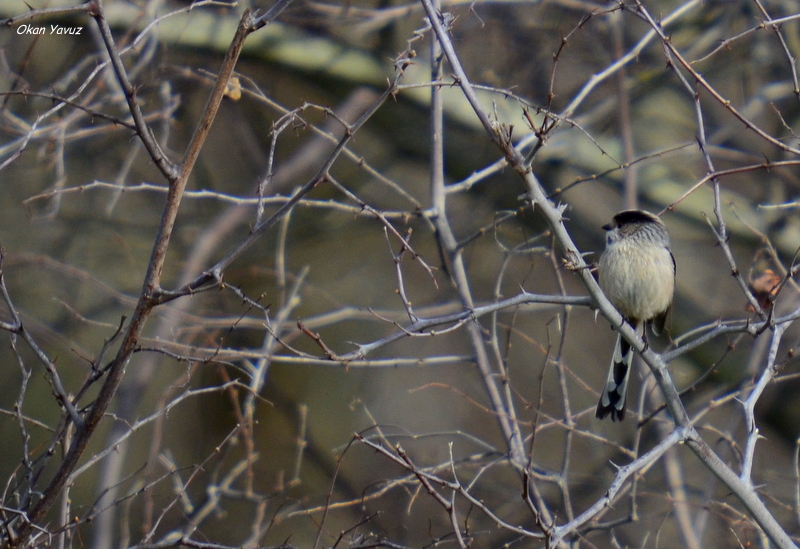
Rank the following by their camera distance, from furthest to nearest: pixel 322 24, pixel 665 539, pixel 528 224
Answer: pixel 665 539 → pixel 528 224 → pixel 322 24

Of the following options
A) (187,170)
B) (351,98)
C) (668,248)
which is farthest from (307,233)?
(187,170)

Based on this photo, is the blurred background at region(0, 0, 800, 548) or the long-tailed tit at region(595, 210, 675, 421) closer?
the long-tailed tit at region(595, 210, 675, 421)

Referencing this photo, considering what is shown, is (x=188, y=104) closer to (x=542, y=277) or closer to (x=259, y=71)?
(x=259, y=71)

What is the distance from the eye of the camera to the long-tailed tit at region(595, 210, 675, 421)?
4125mm

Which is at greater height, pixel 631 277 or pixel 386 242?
pixel 386 242

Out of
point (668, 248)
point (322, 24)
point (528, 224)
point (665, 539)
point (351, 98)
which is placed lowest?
point (665, 539)

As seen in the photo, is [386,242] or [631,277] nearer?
[631,277]

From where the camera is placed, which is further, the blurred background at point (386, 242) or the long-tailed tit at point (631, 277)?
the blurred background at point (386, 242)

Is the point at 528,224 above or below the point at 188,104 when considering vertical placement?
below

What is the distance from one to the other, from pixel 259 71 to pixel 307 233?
1998 mm

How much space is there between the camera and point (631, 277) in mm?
4129

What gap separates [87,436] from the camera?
2.21 m

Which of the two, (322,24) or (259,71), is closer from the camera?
(322,24)

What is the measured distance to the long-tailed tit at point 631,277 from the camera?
13.5 feet
